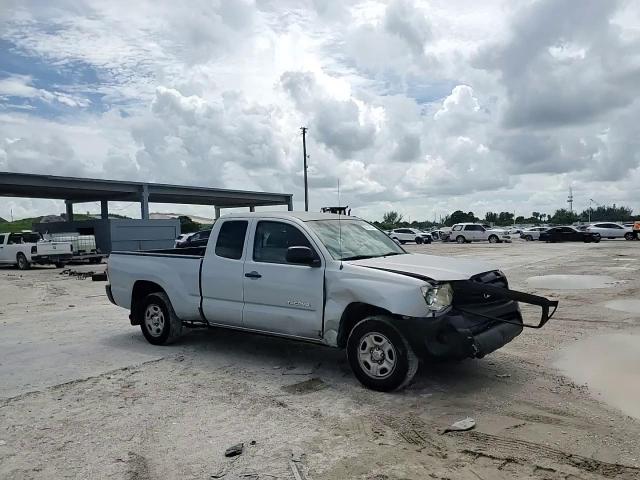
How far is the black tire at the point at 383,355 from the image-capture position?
5457 mm

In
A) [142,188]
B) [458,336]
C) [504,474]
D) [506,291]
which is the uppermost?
[142,188]

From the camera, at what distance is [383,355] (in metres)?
5.63

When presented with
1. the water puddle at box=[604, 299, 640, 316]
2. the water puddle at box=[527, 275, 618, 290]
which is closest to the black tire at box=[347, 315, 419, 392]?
the water puddle at box=[604, 299, 640, 316]

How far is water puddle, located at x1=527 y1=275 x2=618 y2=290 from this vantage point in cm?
1414

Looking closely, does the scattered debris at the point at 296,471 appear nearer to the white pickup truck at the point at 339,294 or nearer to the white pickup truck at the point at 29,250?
the white pickup truck at the point at 339,294

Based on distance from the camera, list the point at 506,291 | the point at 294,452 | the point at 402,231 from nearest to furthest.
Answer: the point at 294,452
the point at 506,291
the point at 402,231

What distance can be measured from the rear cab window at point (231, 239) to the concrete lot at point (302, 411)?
4.38 feet

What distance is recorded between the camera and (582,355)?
6.99 m

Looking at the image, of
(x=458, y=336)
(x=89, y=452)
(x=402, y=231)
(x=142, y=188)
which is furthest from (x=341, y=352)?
(x=402, y=231)

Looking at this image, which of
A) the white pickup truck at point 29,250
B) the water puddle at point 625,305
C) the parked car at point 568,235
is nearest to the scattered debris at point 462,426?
the water puddle at point 625,305

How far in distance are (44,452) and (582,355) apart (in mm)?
5969

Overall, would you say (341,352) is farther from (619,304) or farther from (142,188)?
(142,188)

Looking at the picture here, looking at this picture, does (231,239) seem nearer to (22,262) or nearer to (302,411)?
(302,411)

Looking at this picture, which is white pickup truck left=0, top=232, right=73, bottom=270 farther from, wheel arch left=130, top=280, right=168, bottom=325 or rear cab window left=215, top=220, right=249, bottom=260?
rear cab window left=215, top=220, right=249, bottom=260
